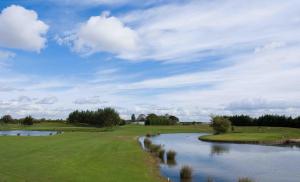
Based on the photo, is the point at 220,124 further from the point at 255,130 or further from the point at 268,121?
the point at 268,121

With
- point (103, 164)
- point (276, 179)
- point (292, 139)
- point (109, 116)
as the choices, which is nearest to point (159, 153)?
point (103, 164)

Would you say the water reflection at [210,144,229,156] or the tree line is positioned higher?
the tree line

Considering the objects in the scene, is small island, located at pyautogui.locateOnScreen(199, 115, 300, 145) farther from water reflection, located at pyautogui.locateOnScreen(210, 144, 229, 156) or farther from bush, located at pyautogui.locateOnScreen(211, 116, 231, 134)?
water reflection, located at pyautogui.locateOnScreen(210, 144, 229, 156)

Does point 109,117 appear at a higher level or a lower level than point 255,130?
higher

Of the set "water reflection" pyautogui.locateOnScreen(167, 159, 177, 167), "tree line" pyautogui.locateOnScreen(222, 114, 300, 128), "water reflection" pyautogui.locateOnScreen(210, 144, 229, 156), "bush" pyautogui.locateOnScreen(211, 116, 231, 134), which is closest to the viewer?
"water reflection" pyautogui.locateOnScreen(167, 159, 177, 167)

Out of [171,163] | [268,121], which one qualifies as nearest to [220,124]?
[268,121]

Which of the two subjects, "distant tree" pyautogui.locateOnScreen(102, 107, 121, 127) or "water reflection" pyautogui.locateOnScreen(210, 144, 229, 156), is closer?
"water reflection" pyautogui.locateOnScreen(210, 144, 229, 156)

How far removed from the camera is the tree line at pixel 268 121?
422 ft

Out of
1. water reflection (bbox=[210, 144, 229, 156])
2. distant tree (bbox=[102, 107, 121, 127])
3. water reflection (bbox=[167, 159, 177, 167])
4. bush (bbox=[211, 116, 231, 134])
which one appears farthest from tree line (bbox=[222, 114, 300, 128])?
water reflection (bbox=[167, 159, 177, 167])

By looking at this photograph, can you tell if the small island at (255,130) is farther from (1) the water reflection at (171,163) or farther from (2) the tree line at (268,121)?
(1) the water reflection at (171,163)

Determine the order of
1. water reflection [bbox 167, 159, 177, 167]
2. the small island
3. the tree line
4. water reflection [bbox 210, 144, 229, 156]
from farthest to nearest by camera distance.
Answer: the tree line < the small island < water reflection [bbox 210, 144, 229, 156] < water reflection [bbox 167, 159, 177, 167]

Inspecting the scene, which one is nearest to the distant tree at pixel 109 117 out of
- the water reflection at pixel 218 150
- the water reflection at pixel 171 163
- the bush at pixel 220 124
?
the bush at pixel 220 124

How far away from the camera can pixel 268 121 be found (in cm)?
13825

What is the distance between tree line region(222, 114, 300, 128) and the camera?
128 metres
